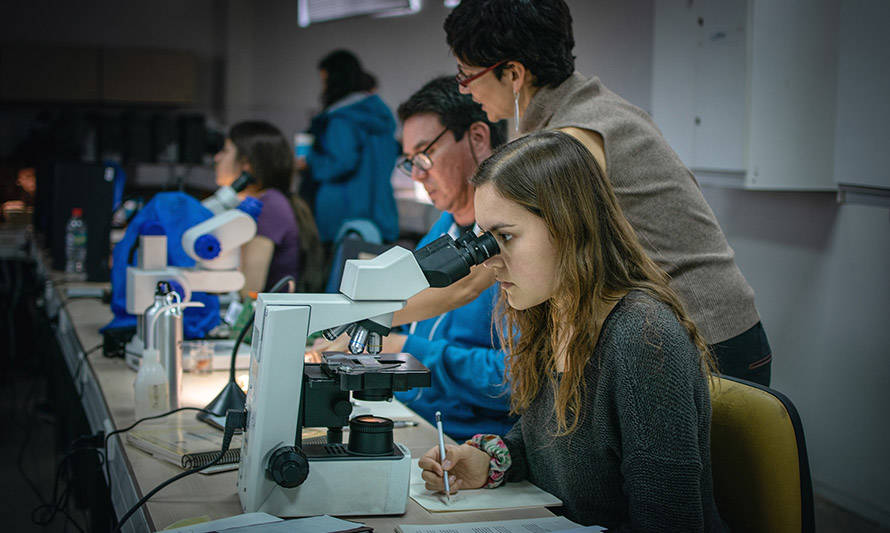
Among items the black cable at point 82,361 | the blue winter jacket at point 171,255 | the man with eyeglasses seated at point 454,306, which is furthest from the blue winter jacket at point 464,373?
the black cable at point 82,361

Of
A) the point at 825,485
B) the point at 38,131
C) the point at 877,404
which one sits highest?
the point at 38,131

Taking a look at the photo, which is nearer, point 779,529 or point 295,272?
point 779,529

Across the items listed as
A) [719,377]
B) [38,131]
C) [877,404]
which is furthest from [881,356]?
[38,131]

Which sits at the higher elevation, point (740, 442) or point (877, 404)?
point (740, 442)

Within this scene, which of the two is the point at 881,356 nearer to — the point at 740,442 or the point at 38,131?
the point at 740,442

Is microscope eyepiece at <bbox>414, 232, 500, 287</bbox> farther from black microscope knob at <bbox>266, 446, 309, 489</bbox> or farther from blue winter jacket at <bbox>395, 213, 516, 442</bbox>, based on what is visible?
blue winter jacket at <bbox>395, 213, 516, 442</bbox>

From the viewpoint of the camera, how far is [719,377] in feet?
4.17

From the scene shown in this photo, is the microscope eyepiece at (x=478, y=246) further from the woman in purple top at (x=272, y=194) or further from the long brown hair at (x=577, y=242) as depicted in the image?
the woman in purple top at (x=272, y=194)

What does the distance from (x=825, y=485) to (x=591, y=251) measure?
7.06 feet

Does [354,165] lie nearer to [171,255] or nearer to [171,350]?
[171,255]

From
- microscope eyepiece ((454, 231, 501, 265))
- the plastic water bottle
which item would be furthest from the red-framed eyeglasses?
the plastic water bottle

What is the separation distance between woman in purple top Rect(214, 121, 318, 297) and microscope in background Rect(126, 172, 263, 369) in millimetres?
742

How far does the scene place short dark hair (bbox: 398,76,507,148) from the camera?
189 cm

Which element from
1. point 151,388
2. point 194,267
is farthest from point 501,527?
point 194,267
